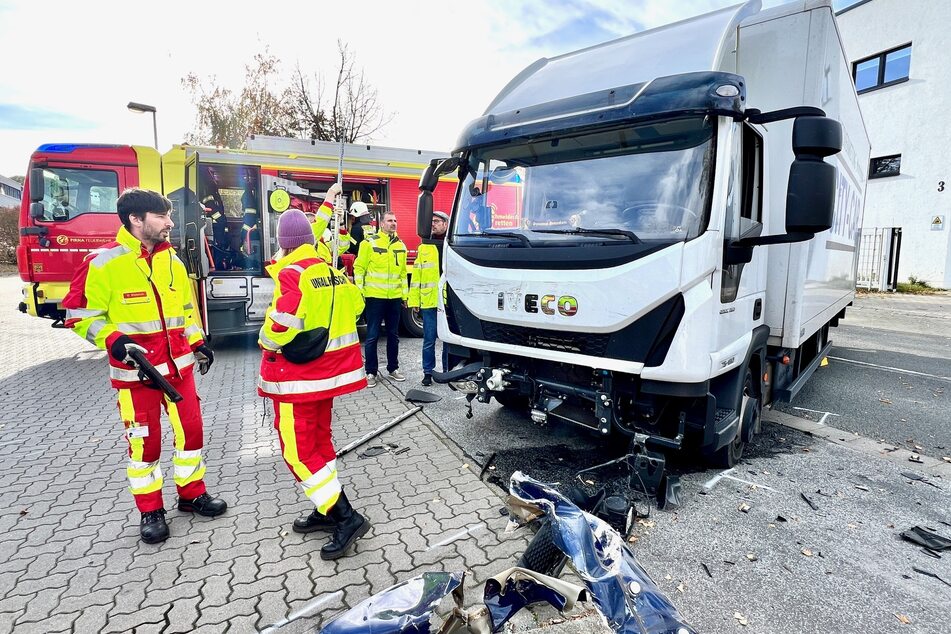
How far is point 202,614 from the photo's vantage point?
236cm

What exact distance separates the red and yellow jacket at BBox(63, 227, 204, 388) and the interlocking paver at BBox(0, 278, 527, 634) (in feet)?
3.09

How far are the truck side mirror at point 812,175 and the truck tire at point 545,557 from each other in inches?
79.3

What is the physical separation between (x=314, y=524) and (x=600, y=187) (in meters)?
2.62

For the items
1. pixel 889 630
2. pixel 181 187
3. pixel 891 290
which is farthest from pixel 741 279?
pixel 891 290

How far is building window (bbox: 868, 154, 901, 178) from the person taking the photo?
17.4 meters

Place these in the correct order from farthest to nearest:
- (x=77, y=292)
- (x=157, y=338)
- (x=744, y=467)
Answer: (x=744, y=467) < (x=157, y=338) < (x=77, y=292)

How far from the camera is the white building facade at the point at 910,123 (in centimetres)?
1623

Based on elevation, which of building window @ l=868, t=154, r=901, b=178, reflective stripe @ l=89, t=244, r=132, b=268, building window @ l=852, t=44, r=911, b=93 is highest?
building window @ l=852, t=44, r=911, b=93

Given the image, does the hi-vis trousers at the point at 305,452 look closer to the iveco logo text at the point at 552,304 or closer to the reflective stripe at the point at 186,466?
the reflective stripe at the point at 186,466

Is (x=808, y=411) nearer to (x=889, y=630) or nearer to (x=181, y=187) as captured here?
(x=889, y=630)

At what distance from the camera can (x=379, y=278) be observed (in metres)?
6.09

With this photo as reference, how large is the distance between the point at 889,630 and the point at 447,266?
3.19m

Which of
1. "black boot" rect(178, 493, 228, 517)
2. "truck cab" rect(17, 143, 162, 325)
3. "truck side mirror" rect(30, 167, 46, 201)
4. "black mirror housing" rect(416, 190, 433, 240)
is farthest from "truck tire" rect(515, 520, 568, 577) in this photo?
"truck side mirror" rect(30, 167, 46, 201)

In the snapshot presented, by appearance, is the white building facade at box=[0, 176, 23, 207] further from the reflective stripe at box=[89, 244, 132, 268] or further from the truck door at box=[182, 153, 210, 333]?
the reflective stripe at box=[89, 244, 132, 268]
